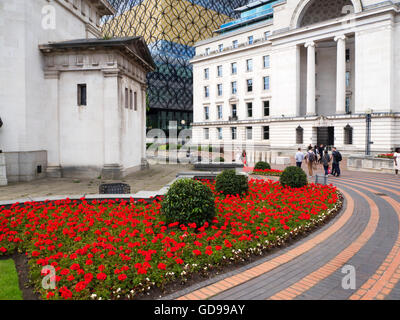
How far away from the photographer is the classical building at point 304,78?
38.4 meters

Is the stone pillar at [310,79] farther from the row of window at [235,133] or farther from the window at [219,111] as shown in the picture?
the window at [219,111]

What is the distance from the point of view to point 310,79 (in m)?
45.2

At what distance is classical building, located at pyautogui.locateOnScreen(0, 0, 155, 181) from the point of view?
17.2 metres

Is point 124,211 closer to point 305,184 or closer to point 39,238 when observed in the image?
point 39,238

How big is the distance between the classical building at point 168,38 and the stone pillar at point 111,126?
58.7 meters

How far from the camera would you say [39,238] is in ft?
23.7

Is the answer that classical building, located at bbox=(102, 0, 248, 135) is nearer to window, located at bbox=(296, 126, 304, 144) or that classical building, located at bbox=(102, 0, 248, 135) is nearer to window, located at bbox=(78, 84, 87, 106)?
window, located at bbox=(296, 126, 304, 144)

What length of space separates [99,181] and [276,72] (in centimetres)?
3881

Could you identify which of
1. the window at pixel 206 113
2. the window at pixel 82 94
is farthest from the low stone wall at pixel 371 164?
the window at pixel 206 113

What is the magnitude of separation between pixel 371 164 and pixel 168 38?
222ft

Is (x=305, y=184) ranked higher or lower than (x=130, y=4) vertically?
lower

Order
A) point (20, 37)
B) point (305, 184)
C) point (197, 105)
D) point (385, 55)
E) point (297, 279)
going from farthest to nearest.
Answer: point (197, 105), point (385, 55), point (20, 37), point (305, 184), point (297, 279)

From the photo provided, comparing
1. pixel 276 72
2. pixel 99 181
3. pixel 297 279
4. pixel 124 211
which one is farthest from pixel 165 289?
pixel 276 72

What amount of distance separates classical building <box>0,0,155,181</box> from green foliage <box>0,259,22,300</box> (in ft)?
40.6
